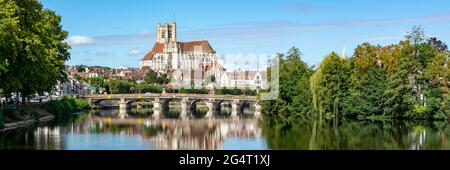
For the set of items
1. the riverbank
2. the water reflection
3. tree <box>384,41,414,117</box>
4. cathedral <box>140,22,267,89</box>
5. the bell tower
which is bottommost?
the water reflection

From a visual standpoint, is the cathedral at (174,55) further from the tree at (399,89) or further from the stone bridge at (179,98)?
the tree at (399,89)

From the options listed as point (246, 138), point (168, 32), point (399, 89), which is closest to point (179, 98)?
point (399, 89)

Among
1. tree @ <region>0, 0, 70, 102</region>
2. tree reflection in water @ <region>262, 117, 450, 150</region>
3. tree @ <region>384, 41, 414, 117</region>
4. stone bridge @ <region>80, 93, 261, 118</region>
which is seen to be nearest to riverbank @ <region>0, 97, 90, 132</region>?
tree @ <region>0, 0, 70, 102</region>

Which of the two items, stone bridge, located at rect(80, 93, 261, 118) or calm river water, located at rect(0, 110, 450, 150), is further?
stone bridge, located at rect(80, 93, 261, 118)

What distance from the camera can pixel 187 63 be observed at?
582ft

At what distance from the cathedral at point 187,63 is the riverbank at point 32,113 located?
4900cm

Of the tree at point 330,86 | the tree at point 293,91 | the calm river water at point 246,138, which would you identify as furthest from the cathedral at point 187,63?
the calm river water at point 246,138

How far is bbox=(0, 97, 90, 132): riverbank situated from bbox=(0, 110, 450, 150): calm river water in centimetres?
105

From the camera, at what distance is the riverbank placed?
4309cm

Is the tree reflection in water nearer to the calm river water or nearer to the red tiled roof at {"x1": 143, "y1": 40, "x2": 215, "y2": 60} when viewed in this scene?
the calm river water

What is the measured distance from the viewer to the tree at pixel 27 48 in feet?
127

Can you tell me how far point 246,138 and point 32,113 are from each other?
54.0 feet
